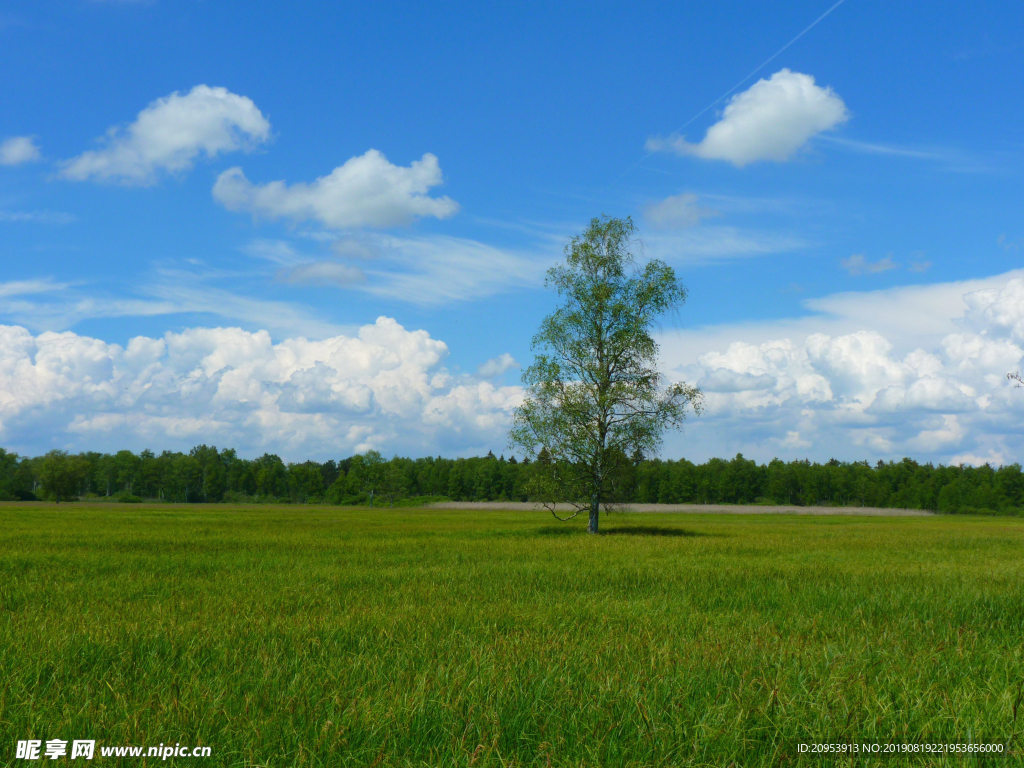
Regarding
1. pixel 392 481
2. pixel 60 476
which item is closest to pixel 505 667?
pixel 392 481

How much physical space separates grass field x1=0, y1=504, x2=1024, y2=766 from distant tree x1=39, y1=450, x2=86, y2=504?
136461 mm

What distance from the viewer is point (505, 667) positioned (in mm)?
5684

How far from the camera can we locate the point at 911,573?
47.3 ft

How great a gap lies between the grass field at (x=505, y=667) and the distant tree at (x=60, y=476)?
136m

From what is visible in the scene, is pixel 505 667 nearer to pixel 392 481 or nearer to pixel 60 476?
pixel 392 481

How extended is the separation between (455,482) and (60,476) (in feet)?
264

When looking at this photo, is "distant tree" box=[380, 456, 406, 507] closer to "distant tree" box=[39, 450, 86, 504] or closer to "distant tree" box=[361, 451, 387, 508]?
"distant tree" box=[361, 451, 387, 508]

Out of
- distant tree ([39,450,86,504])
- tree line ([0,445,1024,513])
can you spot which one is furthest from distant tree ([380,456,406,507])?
distant tree ([39,450,86,504])

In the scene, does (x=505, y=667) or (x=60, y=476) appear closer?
(x=505, y=667)

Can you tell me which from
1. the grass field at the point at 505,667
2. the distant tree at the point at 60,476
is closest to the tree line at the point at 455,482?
the distant tree at the point at 60,476

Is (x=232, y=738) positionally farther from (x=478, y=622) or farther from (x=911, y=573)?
(x=911, y=573)

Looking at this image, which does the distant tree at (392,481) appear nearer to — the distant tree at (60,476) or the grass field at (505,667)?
the distant tree at (60,476)

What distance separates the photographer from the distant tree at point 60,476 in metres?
124

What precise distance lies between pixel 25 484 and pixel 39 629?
196096 mm
